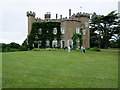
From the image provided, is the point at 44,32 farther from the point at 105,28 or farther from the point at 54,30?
the point at 105,28

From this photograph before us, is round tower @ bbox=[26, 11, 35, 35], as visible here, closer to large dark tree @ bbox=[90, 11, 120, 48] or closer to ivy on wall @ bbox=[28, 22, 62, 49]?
ivy on wall @ bbox=[28, 22, 62, 49]

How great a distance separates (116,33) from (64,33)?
46.0 ft

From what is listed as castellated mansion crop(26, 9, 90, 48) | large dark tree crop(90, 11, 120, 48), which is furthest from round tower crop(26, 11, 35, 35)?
large dark tree crop(90, 11, 120, 48)

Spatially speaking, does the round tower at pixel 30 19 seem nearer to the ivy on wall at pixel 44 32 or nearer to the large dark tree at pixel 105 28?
the ivy on wall at pixel 44 32

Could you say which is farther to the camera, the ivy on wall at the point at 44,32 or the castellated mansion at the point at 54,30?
the ivy on wall at the point at 44,32

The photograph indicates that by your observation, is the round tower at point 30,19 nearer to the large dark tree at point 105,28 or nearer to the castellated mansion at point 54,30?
the castellated mansion at point 54,30

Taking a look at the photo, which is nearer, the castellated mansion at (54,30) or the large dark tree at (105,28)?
the castellated mansion at (54,30)

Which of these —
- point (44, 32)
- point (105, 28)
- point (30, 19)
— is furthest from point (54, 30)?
point (105, 28)

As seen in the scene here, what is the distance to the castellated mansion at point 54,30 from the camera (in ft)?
201

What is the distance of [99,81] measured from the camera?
44.8ft

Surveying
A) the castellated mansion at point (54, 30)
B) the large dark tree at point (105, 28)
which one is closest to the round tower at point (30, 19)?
the castellated mansion at point (54, 30)

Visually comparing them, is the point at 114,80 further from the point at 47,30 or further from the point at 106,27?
the point at 106,27

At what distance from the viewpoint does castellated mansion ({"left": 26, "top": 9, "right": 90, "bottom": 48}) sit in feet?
201

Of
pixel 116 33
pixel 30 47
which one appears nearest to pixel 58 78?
pixel 30 47
